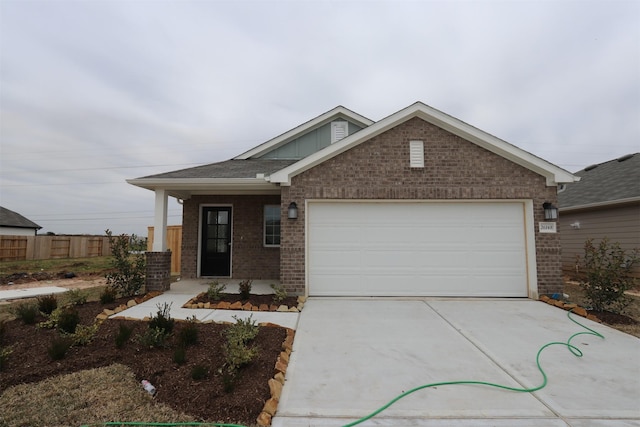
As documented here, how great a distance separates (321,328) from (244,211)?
5.52 m

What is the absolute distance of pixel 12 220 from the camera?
25969 millimetres

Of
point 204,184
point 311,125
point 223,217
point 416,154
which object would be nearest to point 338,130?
point 311,125

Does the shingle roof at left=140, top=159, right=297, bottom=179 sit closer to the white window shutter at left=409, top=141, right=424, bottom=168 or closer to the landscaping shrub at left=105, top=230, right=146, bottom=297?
the landscaping shrub at left=105, top=230, right=146, bottom=297

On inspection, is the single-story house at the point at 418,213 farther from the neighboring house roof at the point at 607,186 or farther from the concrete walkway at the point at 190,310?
the neighboring house roof at the point at 607,186

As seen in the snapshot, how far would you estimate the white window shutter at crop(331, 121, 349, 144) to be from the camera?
11508mm

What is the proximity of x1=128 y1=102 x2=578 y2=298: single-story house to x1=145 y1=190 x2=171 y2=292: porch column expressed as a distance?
2787mm

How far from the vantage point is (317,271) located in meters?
7.51

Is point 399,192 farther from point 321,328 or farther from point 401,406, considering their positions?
point 401,406

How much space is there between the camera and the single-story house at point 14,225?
24841 mm

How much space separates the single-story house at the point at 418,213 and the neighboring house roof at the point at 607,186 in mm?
5065

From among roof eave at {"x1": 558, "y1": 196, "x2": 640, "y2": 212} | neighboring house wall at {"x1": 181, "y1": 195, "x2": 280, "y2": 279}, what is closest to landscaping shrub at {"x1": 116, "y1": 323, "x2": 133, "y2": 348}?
neighboring house wall at {"x1": 181, "y1": 195, "x2": 280, "y2": 279}

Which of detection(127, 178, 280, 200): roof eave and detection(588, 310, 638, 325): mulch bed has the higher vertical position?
detection(127, 178, 280, 200): roof eave

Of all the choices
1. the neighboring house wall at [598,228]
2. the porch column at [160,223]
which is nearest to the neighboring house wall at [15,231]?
the porch column at [160,223]

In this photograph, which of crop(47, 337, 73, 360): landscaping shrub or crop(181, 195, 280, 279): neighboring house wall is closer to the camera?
crop(47, 337, 73, 360): landscaping shrub
